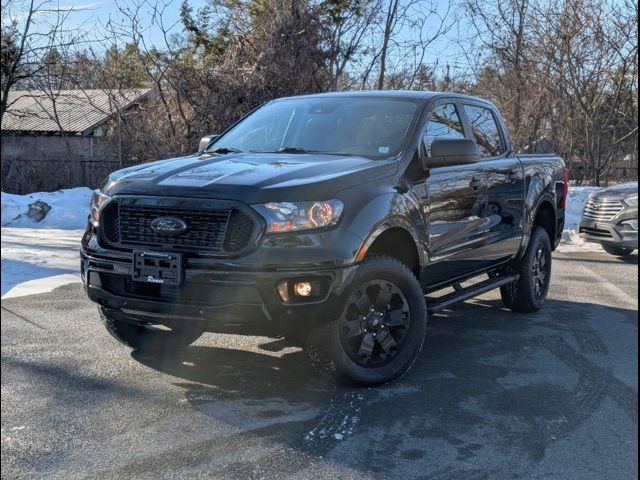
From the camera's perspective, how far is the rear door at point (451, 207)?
4840 millimetres

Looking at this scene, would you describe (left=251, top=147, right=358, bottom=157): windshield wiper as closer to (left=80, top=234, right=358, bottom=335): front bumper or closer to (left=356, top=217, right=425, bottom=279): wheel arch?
(left=356, top=217, right=425, bottom=279): wheel arch

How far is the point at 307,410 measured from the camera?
392 centimetres

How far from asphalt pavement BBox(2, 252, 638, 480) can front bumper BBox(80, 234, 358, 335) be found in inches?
20.8

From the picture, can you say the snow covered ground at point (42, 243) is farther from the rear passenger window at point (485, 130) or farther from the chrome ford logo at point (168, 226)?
the rear passenger window at point (485, 130)

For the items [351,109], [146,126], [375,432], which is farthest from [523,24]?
[375,432]

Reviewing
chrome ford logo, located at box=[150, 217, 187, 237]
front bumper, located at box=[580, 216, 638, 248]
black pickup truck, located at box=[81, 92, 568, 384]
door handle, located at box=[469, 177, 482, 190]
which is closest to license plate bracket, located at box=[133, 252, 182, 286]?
black pickup truck, located at box=[81, 92, 568, 384]

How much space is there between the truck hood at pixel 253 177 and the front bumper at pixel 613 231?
1337 mm

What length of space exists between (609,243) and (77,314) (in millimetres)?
4412

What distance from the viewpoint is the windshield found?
4.89 metres

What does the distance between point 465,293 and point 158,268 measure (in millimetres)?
2584

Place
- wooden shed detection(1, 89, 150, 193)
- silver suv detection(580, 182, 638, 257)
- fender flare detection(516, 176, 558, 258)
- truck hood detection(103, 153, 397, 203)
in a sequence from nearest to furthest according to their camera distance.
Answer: silver suv detection(580, 182, 638, 257)
truck hood detection(103, 153, 397, 203)
fender flare detection(516, 176, 558, 258)
wooden shed detection(1, 89, 150, 193)

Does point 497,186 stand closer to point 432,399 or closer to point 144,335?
point 432,399

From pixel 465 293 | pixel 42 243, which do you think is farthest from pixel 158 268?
pixel 42 243

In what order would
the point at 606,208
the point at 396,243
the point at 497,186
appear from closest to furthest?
the point at 606,208 < the point at 396,243 < the point at 497,186
